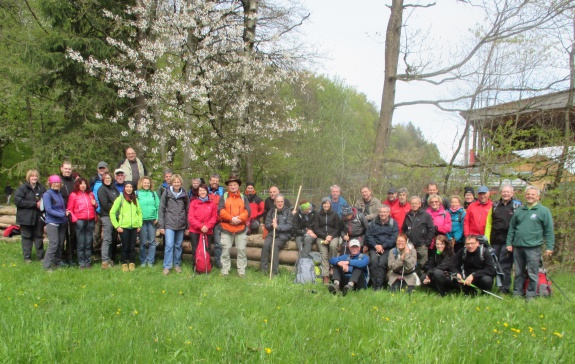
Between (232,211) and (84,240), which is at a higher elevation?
(232,211)

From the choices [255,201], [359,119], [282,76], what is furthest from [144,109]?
[359,119]

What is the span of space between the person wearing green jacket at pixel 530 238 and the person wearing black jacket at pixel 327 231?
327 cm

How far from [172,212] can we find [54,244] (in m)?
2.37

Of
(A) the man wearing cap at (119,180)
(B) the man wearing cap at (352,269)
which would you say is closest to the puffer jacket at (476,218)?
(B) the man wearing cap at (352,269)

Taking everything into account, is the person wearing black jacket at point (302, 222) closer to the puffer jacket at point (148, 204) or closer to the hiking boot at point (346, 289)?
the hiking boot at point (346, 289)

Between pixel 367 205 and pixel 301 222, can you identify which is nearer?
pixel 301 222

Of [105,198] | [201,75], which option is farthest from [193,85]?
[105,198]

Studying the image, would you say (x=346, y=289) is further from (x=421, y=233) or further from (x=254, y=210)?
(x=254, y=210)

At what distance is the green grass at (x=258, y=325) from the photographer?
12.5 feet

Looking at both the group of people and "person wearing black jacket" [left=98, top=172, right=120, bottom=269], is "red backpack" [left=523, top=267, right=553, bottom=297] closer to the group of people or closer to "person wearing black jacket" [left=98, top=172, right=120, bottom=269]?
the group of people

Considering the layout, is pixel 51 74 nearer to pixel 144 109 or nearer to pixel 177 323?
pixel 144 109

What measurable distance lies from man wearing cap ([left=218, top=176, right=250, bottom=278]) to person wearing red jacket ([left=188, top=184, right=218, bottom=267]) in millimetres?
242

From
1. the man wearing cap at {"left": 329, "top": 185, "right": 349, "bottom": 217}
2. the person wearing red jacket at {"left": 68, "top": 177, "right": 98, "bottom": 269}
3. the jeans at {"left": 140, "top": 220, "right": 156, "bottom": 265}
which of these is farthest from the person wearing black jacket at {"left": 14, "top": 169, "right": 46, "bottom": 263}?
the man wearing cap at {"left": 329, "top": 185, "right": 349, "bottom": 217}

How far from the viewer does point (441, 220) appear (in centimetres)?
825
